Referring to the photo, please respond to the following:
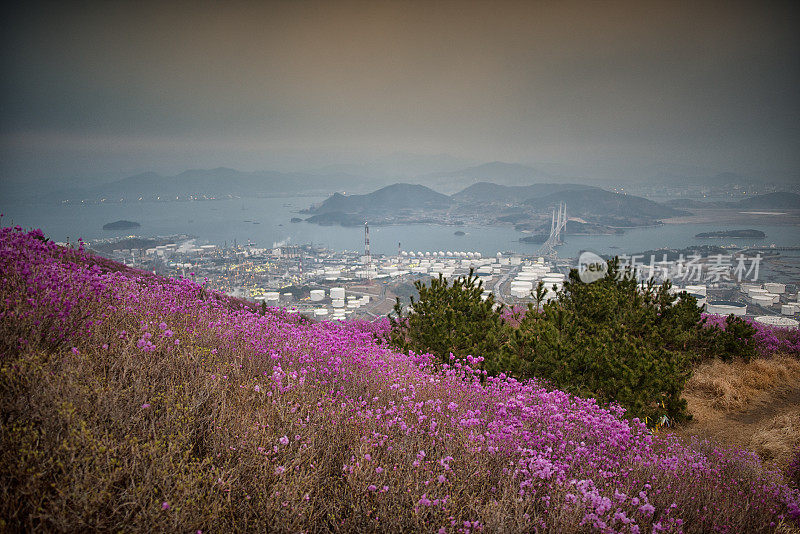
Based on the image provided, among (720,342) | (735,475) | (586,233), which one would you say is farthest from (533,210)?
(735,475)

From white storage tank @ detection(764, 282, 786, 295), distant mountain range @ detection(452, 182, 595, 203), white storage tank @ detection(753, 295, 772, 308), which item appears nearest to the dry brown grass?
white storage tank @ detection(753, 295, 772, 308)

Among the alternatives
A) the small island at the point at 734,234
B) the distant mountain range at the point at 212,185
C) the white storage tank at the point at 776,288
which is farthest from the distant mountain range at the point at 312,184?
the white storage tank at the point at 776,288

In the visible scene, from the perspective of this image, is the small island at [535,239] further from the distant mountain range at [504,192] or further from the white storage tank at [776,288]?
the distant mountain range at [504,192]

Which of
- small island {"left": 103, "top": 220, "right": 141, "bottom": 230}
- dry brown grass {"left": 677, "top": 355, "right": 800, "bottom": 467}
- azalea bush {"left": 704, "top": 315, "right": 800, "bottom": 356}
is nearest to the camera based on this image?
dry brown grass {"left": 677, "top": 355, "right": 800, "bottom": 467}

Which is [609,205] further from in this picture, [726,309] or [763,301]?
[726,309]

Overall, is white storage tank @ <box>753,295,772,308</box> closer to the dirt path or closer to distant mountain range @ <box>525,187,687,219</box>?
the dirt path

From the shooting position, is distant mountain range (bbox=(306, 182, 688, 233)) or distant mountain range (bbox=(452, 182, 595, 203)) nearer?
distant mountain range (bbox=(306, 182, 688, 233))
